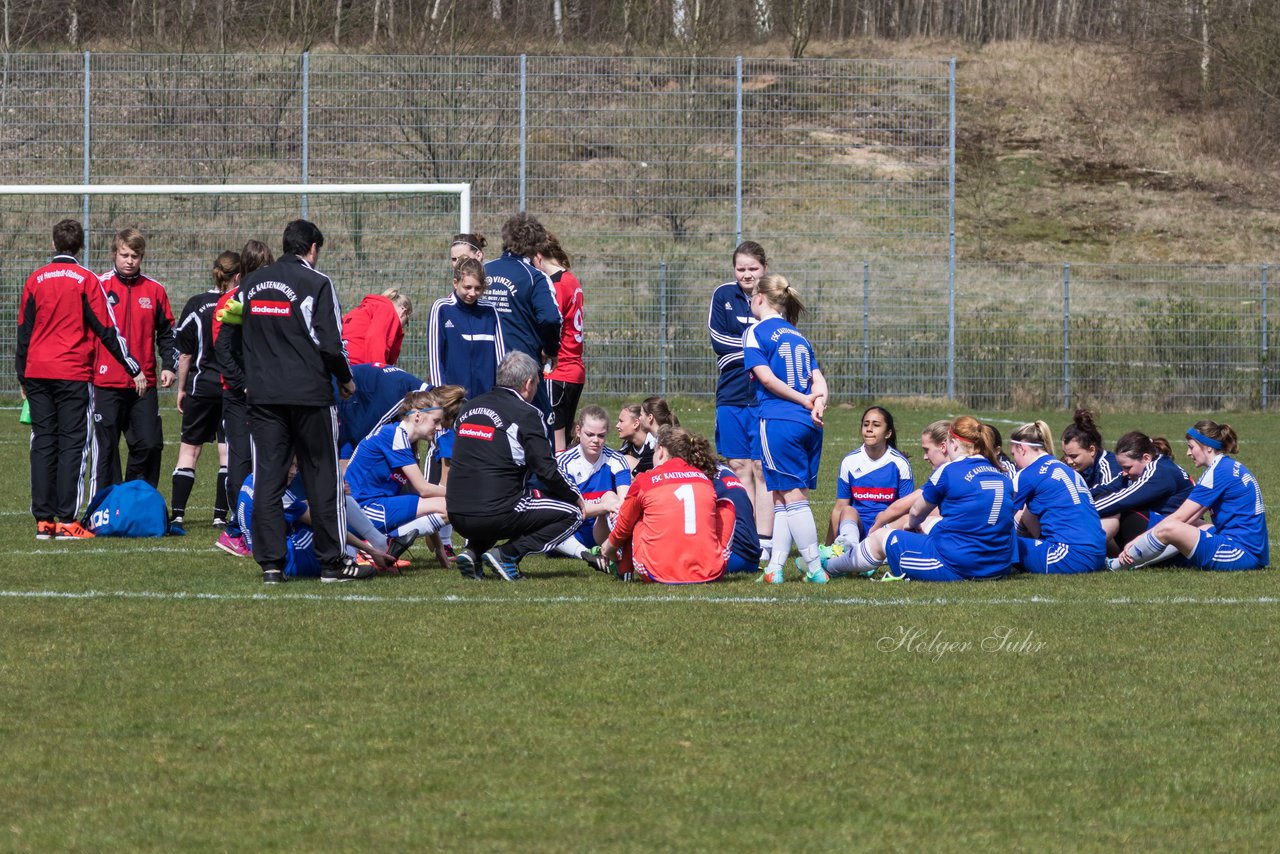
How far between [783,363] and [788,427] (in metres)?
0.35

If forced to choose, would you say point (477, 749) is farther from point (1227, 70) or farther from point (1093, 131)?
point (1227, 70)

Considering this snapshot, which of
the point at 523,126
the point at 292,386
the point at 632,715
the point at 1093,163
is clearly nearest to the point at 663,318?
the point at 523,126

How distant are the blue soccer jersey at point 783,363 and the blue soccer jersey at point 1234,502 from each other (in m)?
2.40

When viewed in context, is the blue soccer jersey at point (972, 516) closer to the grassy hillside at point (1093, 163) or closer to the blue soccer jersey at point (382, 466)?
the blue soccer jersey at point (382, 466)

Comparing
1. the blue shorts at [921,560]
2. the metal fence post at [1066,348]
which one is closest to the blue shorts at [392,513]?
the blue shorts at [921,560]

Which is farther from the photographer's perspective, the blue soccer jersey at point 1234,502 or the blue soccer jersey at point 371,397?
the blue soccer jersey at point 371,397

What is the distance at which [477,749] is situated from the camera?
16.5 ft

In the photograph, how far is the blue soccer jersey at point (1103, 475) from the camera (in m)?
9.52

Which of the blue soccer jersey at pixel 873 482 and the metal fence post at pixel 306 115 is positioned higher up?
the metal fence post at pixel 306 115

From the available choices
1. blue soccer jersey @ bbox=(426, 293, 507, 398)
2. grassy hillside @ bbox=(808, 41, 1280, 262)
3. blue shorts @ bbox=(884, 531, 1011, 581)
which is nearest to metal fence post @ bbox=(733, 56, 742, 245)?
grassy hillside @ bbox=(808, 41, 1280, 262)

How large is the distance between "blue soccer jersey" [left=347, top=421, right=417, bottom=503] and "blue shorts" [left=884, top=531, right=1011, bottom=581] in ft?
9.30

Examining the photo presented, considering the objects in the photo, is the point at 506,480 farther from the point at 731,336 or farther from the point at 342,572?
the point at 731,336

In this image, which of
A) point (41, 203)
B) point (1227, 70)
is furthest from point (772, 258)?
point (1227, 70)

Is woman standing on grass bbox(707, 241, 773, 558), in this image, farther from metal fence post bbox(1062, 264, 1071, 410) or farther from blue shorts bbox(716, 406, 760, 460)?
metal fence post bbox(1062, 264, 1071, 410)
